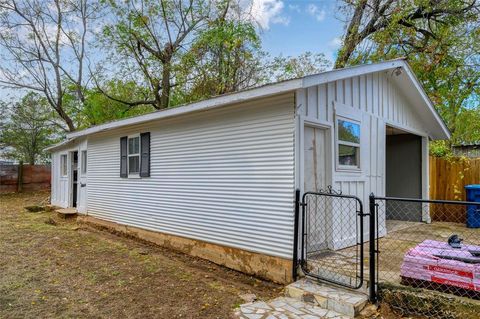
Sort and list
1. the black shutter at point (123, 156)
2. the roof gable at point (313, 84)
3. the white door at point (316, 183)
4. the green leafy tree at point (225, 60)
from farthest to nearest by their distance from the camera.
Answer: the green leafy tree at point (225, 60)
the black shutter at point (123, 156)
the white door at point (316, 183)
the roof gable at point (313, 84)

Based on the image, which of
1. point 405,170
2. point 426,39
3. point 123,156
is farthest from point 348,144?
point 426,39

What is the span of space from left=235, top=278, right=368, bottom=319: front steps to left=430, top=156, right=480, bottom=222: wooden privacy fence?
6.85 meters

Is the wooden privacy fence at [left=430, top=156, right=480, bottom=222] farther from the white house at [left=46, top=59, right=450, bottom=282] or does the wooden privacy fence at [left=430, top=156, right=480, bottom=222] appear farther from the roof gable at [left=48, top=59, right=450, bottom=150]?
the white house at [left=46, top=59, right=450, bottom=282]

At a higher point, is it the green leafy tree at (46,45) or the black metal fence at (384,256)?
the green leafy tree at (46,45)

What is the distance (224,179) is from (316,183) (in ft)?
5.04

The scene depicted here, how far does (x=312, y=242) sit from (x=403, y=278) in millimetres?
1397

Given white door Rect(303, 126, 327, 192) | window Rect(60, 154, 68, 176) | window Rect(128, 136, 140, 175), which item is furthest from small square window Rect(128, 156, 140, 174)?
window Rect(60, 154, 68, 176)

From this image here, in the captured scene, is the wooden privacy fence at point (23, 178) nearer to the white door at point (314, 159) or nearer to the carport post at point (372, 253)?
the white door at point (314, 159)

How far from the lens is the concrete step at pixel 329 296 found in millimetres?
3562

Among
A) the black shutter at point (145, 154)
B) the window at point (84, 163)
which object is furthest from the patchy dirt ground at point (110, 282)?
the window at point (84, 163)

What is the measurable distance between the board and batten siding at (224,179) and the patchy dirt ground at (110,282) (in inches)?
24.4

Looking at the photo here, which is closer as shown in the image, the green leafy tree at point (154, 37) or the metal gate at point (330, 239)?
the metal gate at point (330, 239)

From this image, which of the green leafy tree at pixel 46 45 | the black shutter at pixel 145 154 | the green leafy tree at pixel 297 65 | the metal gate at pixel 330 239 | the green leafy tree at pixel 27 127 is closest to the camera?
the metal gate at pixel 330 239

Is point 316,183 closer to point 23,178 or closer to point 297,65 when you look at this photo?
point 297,65
